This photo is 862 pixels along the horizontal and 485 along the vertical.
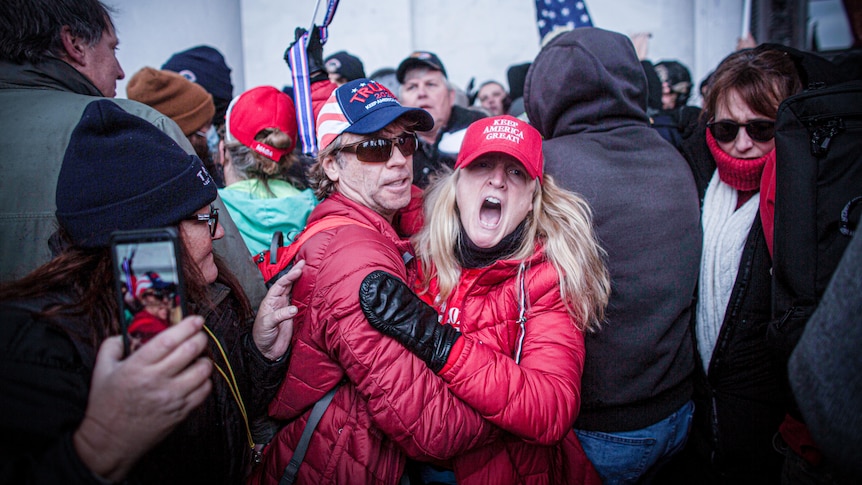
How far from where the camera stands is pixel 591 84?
6.98 feet

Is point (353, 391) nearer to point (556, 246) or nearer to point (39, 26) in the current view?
point (556, 246)

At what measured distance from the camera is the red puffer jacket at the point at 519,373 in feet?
5.15

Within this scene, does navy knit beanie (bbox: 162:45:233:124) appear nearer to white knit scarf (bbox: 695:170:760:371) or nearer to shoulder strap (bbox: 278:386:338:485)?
shoulder strap (bbox: 278:386:338:485)

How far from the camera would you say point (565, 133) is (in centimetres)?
228

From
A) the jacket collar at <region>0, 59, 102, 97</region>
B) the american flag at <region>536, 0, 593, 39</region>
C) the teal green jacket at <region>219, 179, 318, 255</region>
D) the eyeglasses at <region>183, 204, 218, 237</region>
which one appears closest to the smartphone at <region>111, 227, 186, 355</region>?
the eyeglasses at <region>183, 204, 218, 237</region>

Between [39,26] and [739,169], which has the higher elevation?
[39,26]

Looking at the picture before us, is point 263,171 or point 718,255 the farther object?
point 263,171

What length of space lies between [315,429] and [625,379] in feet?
4.27

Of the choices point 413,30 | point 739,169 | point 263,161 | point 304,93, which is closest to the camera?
point 739,169

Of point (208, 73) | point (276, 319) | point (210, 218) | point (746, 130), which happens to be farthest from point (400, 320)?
point (208, 73)

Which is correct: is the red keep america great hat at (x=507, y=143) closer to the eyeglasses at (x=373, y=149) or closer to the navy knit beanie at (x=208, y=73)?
the eyeglasses at (x=373, y=149)

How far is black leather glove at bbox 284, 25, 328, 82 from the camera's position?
2.63m

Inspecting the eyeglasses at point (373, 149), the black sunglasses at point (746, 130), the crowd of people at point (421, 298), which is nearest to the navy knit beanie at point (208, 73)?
the crowd of people at point (421, 298)

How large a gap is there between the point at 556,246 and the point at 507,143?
47cm
